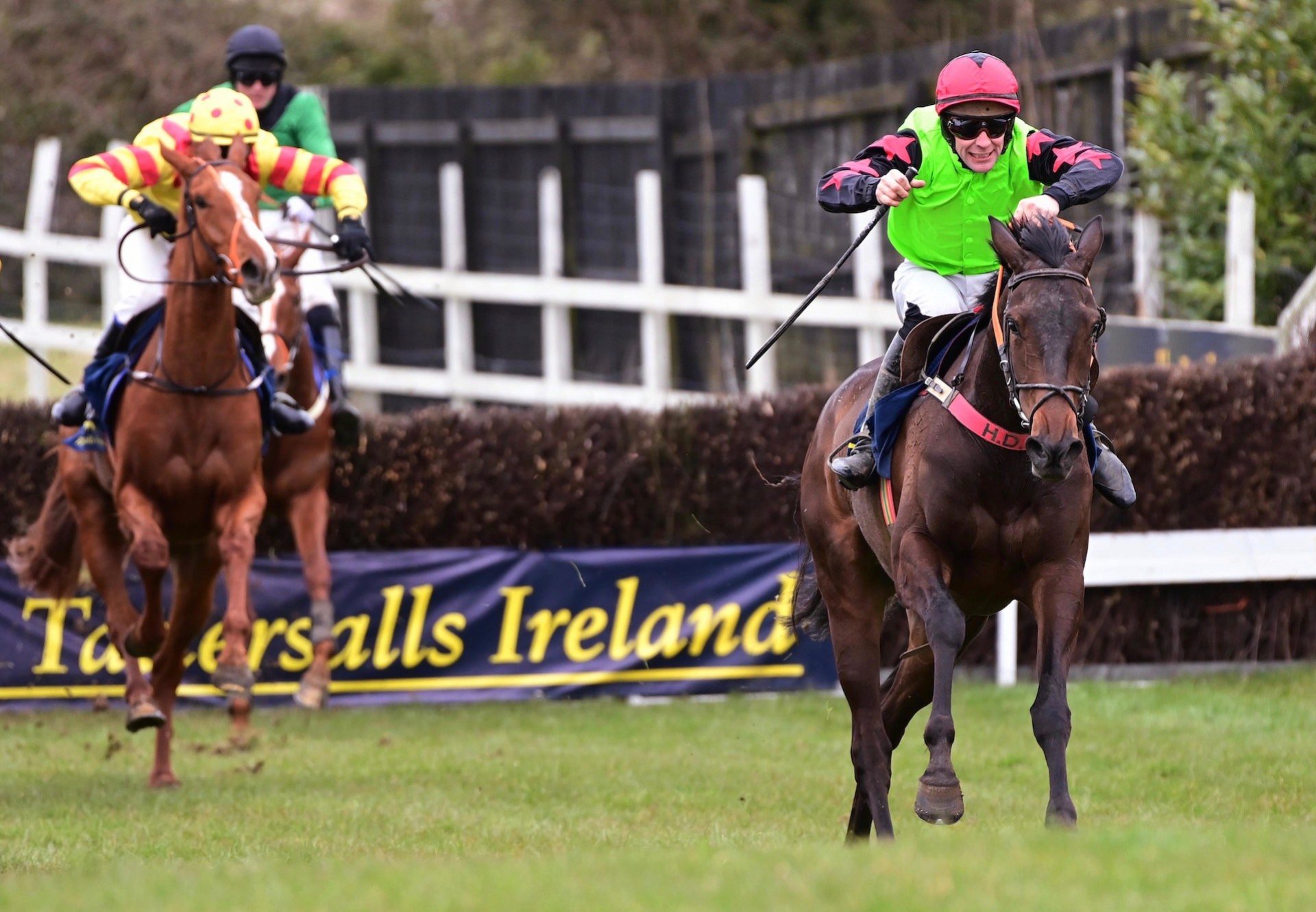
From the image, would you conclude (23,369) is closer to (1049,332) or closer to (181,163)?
(181,163)

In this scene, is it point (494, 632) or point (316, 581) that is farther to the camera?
point (494, 632)

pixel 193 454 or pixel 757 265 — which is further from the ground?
pixel 757 265

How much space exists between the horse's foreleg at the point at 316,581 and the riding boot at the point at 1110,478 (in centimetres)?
524

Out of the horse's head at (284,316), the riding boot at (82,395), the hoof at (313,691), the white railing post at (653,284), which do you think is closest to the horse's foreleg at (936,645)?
the riding boot at (82,395)

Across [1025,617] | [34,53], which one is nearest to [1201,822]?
[1025,617]

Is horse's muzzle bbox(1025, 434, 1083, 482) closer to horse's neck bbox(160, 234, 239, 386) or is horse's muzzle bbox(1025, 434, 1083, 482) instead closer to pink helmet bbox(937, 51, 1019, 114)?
pink helmet bbox(937, 51, 1019, 114)

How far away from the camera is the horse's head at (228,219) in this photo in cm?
870

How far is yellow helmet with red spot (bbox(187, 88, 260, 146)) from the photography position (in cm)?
934

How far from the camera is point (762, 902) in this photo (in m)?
4.26

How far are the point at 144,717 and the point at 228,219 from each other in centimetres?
233

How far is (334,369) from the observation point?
1219cm

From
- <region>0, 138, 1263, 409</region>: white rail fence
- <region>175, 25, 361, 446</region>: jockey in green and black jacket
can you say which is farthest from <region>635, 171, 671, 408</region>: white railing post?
<region>175, 25, 361, 446</region>: jockey in green and black jacket

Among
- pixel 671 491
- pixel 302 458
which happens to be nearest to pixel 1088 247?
pixel 671 491

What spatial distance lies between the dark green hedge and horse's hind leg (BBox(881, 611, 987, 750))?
176 inches
